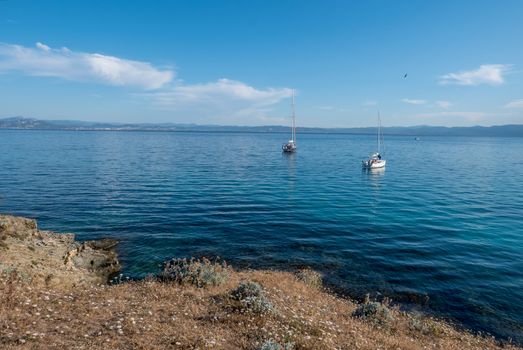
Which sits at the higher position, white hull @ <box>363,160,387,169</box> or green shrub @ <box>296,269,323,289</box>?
white hull @ <box>363,160,387,169</box>

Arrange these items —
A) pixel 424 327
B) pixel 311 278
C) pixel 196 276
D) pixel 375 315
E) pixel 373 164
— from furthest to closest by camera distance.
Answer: pixel 373 164 < pixel 311 278 < pixel 196 276 < pixel 424 327 < pixel 375 315

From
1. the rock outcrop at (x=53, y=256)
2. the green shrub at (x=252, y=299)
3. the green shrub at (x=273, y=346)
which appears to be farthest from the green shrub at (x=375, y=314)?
the rock outcrop at (x=53, y=256)

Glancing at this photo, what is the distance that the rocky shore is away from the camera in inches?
439

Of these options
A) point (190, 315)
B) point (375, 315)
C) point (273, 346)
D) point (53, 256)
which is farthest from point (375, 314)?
point (53, 256)

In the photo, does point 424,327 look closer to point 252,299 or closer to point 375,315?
point 375,315

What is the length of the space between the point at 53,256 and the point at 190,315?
13562 mm

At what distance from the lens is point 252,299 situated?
14.3m

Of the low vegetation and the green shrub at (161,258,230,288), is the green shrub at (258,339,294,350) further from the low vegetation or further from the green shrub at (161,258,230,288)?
the green shrub at (161,258,230,288)

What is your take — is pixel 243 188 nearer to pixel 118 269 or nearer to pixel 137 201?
pixel 137 201

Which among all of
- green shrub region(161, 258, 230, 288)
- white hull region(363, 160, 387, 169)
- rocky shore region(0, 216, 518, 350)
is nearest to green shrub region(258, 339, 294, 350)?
rocky shore region(0, 216, 518, 350)

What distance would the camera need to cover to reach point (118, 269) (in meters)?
23.7

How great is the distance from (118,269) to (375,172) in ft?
211

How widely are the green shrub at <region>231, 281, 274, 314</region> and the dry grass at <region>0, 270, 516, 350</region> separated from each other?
23cm

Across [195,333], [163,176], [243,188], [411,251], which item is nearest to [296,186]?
[243,188]
